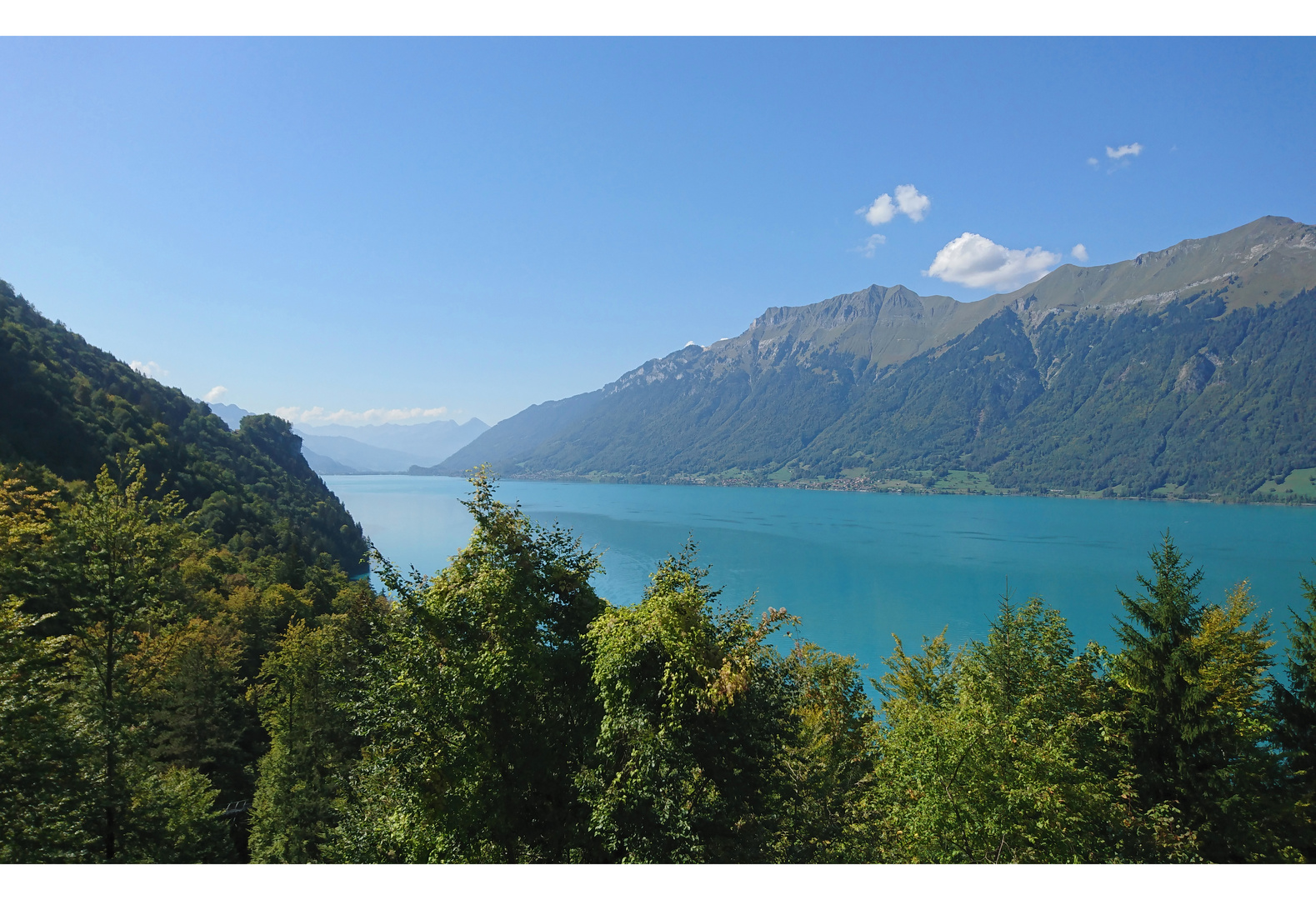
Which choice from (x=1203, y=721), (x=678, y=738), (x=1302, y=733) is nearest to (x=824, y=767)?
(x=678, y=738)

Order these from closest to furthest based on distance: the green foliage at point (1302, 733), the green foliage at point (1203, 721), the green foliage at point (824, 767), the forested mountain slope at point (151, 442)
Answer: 1. the green foliage at point (824, 767)
2. the green foliage at point (1302, 733)
3. the green foliage at point (1203, 721)
4. the forested mountain slope at point (151, 442)

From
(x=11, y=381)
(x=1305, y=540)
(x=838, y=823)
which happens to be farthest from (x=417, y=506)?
(x=1305, y=540)

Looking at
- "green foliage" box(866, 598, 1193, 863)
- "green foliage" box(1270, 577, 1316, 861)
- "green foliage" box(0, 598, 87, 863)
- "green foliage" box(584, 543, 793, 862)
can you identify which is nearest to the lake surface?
"green foliage" box(866, 598, 1193, 863)

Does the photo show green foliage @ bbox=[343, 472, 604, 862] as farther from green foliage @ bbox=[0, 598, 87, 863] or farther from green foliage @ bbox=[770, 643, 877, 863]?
green foliage @ bbox=[0, 598, 87, 863]

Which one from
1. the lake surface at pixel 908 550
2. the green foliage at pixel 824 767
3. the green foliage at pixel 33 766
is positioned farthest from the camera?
the lake surface at pixel 908 550

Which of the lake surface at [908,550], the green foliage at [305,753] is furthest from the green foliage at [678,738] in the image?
the green foliage at [305,753]

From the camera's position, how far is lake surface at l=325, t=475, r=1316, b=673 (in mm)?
52156

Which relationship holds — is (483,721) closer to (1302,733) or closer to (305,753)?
(305,753)

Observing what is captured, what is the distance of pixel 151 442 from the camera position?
155ft

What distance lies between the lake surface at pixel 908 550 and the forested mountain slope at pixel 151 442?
1292 centimetres

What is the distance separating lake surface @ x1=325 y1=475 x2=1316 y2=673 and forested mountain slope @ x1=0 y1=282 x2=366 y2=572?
1292 centimetres

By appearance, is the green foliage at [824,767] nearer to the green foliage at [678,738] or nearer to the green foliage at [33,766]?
the green foliage at [678,738]

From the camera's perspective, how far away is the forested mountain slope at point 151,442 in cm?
3800

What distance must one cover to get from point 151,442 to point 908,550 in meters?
85.0
